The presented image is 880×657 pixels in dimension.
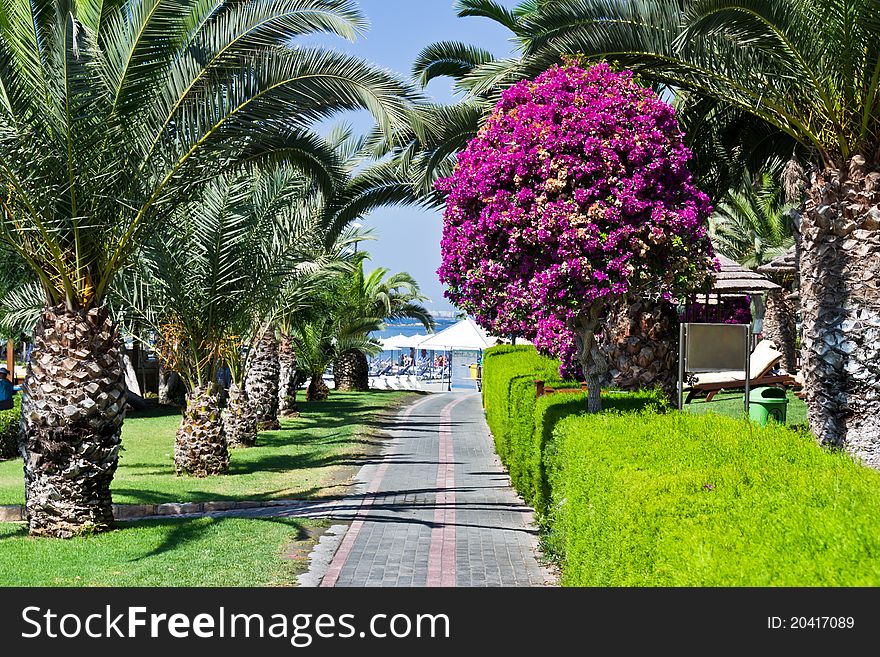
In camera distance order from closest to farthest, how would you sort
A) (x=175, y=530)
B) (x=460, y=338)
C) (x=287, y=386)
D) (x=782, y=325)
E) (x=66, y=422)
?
(x=66, y=422)
(x=175, y=530)
(x=287, y=386)
(x=782, y=325)
(x=460, y=338)

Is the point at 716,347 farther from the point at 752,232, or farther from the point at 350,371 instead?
the point at 752,232

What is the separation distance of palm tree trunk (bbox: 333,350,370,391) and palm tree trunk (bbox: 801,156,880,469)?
27.2 meters

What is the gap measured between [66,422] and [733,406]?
1335 centimetres

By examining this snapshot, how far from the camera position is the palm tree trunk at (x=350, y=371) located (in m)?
36.1

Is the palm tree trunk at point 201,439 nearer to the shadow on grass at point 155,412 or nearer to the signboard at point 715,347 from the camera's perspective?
the signboard at point 715,347

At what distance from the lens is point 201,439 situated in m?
14.0

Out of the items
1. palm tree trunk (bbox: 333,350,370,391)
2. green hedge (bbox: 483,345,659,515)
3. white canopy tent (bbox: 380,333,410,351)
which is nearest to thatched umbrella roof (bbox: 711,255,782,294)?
green hedge (bbox: 483,345,659,515)

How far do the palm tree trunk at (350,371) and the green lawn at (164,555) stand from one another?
26.0 metres

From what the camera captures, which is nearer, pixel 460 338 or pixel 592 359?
pixel 592 359

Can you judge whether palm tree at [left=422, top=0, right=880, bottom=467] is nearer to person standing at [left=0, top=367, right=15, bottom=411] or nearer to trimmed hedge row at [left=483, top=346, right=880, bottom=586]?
trimmed hedge row at [left=483, top=346, right=880, bottom=586]

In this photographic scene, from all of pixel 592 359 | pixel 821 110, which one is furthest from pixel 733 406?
pixel 592 359

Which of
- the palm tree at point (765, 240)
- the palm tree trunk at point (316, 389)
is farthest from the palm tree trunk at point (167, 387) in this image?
the palm tree at point (765, 240)

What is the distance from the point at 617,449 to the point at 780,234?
100 ft
